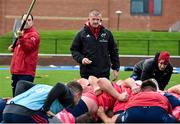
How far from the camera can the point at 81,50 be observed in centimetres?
1057

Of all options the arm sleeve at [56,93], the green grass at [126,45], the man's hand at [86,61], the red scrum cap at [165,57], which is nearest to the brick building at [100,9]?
the green grass at [126,45]

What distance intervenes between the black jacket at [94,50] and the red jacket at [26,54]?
72 cm

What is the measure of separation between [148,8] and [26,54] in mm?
39711

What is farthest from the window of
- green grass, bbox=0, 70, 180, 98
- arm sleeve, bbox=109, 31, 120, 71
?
arm sleeve, bbox=109, 31, 120, 71

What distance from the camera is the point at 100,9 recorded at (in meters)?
48.7

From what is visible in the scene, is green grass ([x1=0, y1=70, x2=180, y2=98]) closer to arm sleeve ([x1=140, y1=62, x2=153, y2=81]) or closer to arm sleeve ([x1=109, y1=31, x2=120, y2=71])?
arm sleeve ([x1=109, y1=31, x2=120, y2=71])

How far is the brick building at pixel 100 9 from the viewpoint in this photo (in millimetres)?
48375

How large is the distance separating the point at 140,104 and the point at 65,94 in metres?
1.41

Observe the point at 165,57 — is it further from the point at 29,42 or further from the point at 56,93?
the point at 56,93

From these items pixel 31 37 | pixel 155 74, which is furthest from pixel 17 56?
pixel 155 74

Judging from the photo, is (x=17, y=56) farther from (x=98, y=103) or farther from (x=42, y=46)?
(x=42, y=46)

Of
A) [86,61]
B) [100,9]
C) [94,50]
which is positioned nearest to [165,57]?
[94,50]

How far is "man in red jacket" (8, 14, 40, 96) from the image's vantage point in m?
10.1

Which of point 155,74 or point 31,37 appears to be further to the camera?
point 155,74
